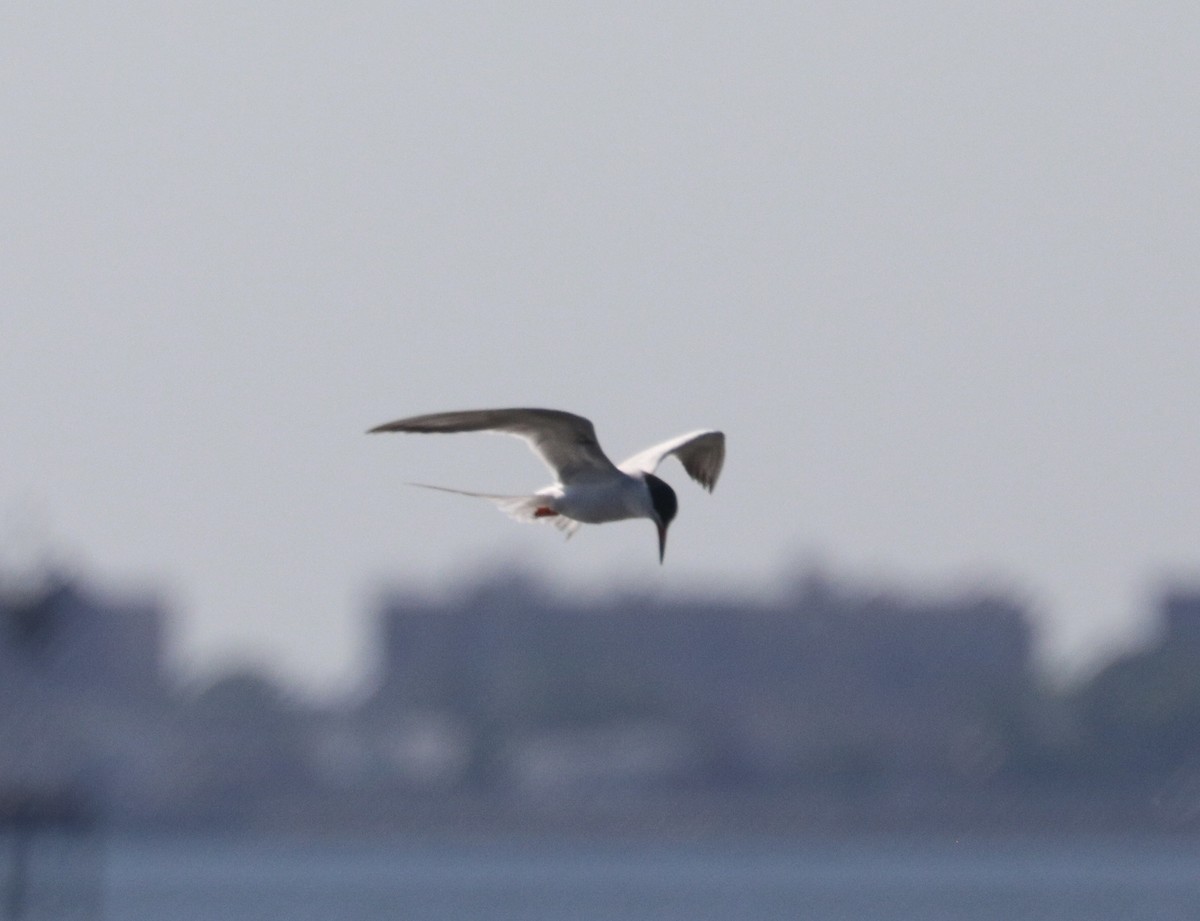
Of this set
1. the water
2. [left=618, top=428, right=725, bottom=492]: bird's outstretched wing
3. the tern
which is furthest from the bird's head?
the water

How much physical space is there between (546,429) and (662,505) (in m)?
1.00

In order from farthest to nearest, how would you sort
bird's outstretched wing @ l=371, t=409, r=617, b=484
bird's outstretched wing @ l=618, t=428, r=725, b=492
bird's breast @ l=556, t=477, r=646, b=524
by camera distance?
bird's outstretched wing @ l=618, t=428, r=725, b=492 < bird's breast @ l=556, t=477, r=646, b=524 < bird's outstretched wing @ l=371, t=409, r=617, b=484

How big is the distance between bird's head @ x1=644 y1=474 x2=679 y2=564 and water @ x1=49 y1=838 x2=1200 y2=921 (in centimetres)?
7956

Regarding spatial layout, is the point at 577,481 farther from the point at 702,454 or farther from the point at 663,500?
the point at 702,454

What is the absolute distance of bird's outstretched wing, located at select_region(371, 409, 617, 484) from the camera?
65.8 feet

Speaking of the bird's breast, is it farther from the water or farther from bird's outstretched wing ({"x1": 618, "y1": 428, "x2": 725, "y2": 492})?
the water

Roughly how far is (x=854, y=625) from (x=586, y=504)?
172618 mm

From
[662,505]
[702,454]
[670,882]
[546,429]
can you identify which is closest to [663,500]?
[662,505]

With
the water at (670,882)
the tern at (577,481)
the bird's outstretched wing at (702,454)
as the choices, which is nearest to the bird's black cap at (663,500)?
the tern at (577,481)

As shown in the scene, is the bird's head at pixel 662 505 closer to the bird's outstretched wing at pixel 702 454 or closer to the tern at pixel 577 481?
the tern at pixel 577 481

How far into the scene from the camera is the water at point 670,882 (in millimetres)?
108500

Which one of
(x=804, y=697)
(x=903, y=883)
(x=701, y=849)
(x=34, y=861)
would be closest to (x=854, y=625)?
(x=804, y=697)

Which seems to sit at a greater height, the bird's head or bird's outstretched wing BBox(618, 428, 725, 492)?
bird's outstretched wing BBox(618, 428, 725, 492)

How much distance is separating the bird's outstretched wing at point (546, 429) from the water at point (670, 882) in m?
79.8
